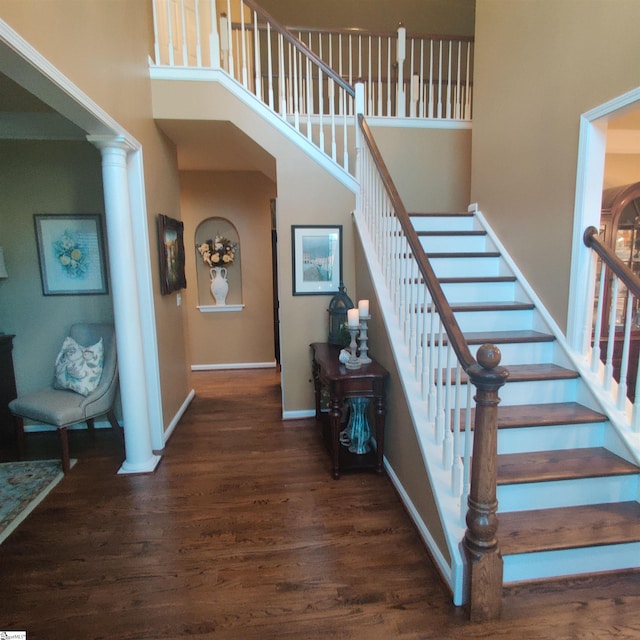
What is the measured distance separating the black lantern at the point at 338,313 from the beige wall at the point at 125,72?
1.43 m

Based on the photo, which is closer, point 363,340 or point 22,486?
point 22,486

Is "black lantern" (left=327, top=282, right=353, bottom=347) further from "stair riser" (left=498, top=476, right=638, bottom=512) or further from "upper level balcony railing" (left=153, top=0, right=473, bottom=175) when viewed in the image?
"stair riser" (left=498, top=476, right=638, bottom=512)

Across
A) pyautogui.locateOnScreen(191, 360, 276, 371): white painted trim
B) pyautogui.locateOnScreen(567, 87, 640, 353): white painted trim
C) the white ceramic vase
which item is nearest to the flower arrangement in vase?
the white ceramic vase

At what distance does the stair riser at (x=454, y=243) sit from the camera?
3.31 m

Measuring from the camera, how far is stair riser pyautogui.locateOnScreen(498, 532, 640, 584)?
172 centimetres

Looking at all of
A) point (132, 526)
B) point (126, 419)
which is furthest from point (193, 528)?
point (126, 419)

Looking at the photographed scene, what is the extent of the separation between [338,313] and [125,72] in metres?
2.28

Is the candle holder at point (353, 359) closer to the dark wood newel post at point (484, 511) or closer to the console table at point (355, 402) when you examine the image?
the console table at point (355, 402)

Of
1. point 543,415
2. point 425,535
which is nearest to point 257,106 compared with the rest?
point 543,415

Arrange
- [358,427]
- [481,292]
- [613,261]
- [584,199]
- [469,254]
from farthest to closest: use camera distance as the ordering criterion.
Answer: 1. [469,254]
2. [481,292]
3. [358,427]
4. [584,199]
5. [613,261]

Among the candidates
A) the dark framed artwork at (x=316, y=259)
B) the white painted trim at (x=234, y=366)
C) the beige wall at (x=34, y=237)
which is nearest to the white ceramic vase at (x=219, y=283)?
the white painted trim at (x=234, y=366)

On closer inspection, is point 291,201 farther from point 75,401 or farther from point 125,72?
point 75,401

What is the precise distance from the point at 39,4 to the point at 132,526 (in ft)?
8.30

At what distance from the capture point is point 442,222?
3523 millimetres
